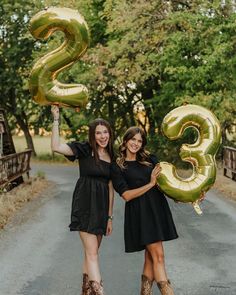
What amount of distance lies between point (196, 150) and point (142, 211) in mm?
771

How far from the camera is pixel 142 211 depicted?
538cm

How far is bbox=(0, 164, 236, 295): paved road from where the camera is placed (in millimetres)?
6535

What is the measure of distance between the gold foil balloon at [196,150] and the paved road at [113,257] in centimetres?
134

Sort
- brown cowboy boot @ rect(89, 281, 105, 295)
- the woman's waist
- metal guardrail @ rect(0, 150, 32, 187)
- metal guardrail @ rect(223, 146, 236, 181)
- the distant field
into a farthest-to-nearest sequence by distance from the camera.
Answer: the distant field, metal guardrail @ rect(223, 146, 236, 181), metal guardrail @ rect(0, 150, 32, 187), the woman's waist, brown cowboy boot @ rect(89, 281, 105, 295)

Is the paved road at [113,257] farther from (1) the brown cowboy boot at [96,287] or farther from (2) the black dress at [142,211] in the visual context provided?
(2) the black dress at [142,211]

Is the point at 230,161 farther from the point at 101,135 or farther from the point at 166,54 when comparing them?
the point at 101,135

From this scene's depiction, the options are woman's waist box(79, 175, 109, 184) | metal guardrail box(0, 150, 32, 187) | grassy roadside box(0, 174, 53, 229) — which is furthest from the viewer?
metal guardrail box(0, 150, 32, 187)

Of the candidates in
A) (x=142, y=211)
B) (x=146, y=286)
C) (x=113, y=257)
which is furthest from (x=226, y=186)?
(x=142, y=211)

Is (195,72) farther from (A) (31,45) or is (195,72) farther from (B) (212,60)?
(A) (31,45)

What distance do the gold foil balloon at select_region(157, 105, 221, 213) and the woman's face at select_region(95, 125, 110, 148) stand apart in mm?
541

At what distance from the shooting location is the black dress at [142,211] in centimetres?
536

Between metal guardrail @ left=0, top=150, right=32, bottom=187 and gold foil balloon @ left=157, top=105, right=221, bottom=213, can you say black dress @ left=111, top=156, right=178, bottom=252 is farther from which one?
metal guardrail @ left=0, top=150, right=32, bottom=187

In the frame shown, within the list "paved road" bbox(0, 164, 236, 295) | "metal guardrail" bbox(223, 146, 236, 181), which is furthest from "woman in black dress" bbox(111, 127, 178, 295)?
"metal guardrail" bbox(223, 146, 236, 181)

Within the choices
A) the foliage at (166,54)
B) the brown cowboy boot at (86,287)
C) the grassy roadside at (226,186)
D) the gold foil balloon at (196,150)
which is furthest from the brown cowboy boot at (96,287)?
the foliage at (166,54)
